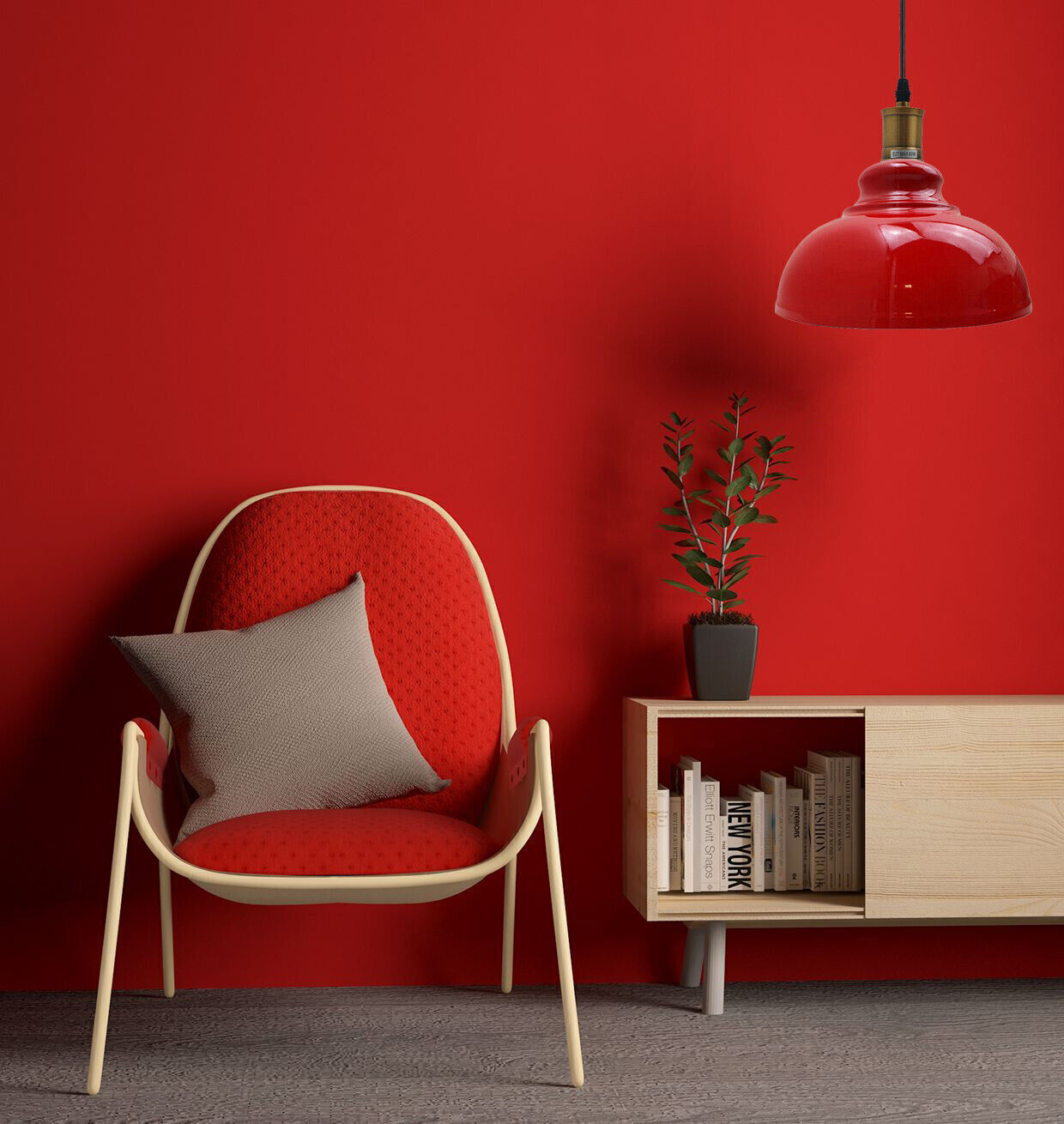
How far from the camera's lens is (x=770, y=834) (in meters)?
2.26

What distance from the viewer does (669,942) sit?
2430mm

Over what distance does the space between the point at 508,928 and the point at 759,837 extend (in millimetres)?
500

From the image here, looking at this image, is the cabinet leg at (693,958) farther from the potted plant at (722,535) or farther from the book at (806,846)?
the potted plant at (722,535)

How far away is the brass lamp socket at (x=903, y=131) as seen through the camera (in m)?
1.98

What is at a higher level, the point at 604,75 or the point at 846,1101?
the point at 604,75

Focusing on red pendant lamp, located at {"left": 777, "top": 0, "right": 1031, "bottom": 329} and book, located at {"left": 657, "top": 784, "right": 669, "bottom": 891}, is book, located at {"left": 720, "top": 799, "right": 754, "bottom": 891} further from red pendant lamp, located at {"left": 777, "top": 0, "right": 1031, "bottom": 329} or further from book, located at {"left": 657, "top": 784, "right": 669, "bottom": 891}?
red pendant lamp, located at {"left": 777, "top": 0, "right": 1031, "bottom": 329}

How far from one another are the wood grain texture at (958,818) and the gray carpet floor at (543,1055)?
0.75 ft

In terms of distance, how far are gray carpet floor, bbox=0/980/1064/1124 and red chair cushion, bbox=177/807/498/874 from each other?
1.17ft

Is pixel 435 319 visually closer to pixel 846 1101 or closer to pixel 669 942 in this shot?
pixel 669 942

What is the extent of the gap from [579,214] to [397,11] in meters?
0.54

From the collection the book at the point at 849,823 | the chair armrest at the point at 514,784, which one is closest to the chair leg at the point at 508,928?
the chair armrest at the point at 514,784

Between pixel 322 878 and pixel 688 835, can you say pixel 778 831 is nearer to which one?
pixel 688 835

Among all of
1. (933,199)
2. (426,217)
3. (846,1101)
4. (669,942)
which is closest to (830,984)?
(669,942)

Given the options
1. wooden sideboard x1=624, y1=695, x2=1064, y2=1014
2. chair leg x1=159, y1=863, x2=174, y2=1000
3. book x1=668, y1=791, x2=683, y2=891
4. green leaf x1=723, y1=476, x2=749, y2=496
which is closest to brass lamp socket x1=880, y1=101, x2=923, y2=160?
green leaf x1=723, y1=476, x2=749, y2=496
